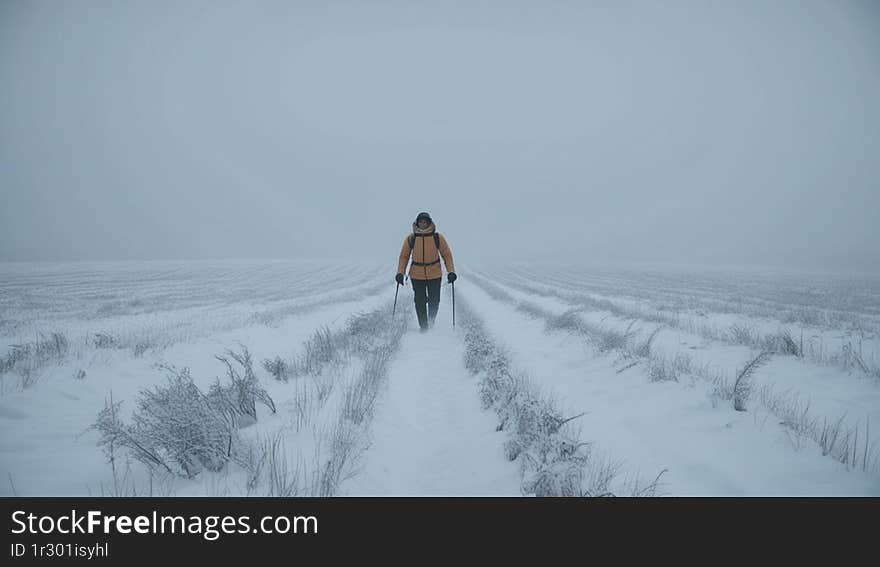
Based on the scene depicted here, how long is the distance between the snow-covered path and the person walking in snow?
3275 mm

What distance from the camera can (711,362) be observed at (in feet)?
18.2

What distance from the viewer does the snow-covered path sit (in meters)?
2.59

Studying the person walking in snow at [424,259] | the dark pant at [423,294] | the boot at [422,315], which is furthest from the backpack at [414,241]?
the boot at [422,315]

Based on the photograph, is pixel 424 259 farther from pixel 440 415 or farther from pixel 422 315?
pixel 440 415

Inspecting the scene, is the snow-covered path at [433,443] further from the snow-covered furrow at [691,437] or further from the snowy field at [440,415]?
the snow-covered furrow at [691,437]

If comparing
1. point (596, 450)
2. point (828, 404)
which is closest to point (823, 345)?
point (828, 404)

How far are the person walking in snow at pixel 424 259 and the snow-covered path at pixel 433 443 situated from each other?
328cm

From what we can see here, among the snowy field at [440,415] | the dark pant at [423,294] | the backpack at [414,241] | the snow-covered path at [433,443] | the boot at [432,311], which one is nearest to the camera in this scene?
the snowy field at [440,415]

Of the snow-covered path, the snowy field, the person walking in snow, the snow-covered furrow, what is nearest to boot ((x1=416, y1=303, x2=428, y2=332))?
the person walking in snow

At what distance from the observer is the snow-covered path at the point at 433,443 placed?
2588 millimetres

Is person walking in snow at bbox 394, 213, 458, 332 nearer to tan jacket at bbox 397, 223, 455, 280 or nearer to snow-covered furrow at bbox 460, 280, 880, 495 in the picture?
tan jacket at bbox 397, 223, 455, 280
